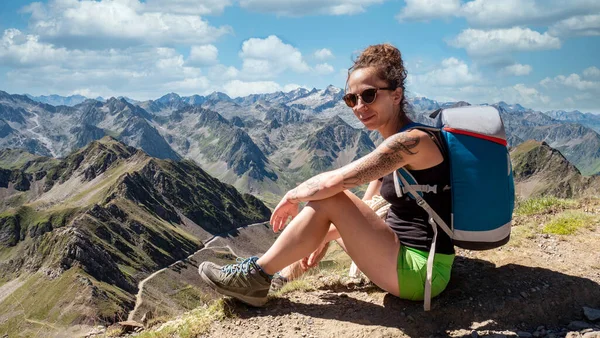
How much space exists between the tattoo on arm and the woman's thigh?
1.32ft

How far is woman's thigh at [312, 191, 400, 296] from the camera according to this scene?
6.85 m

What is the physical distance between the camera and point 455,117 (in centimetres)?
648

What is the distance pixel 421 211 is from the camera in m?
6.93

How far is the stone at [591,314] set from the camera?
7.23 meters

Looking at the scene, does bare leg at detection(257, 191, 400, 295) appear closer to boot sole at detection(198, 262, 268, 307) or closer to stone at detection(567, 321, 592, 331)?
boot sole at detection(198, 262, 268, 307)

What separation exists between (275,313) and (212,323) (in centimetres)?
113

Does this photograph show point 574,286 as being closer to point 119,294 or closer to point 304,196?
point 304,196

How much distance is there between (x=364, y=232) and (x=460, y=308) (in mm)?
2231

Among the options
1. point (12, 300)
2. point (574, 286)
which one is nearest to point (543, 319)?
point (574, 286)

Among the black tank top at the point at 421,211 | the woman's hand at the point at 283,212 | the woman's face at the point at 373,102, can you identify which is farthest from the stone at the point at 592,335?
the woman's hand at the point at 283,212

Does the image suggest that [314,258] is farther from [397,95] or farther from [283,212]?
[397,95]

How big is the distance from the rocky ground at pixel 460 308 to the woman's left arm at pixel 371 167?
232 cm

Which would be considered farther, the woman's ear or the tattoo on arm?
the woman's ear

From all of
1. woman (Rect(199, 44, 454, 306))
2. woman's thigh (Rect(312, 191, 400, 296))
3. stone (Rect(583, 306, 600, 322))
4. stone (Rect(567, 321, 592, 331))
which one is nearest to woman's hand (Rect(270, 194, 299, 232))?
woman (Rect(199, 44, 454, 306))
